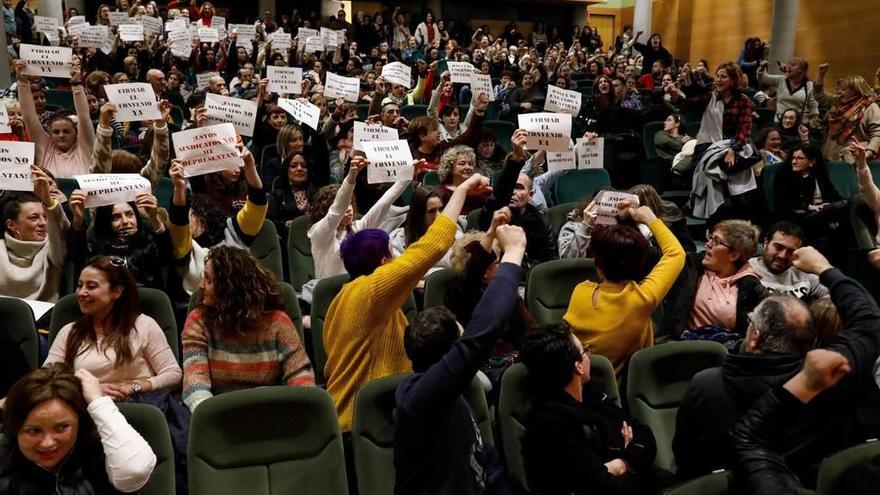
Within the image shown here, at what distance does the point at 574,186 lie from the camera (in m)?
6.05

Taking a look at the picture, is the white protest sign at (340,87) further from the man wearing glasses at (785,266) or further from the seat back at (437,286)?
the man wearing glasses at (785,266)

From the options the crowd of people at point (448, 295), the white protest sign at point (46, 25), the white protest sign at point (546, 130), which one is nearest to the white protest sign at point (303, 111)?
the crowd of people at point (448, 295)

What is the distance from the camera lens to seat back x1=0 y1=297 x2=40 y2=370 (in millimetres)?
3092

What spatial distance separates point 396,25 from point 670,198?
9.35 m

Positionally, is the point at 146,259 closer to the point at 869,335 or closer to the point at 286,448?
the point at 286,448

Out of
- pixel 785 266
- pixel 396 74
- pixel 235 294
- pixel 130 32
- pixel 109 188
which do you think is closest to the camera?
pixel 235 294

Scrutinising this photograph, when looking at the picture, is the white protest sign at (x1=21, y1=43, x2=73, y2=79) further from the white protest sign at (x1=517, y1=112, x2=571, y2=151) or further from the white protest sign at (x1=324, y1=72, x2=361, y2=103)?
the white protest sign at (x1=517, y1=112, x2=571, y2=151)

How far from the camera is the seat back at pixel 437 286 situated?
360 cm

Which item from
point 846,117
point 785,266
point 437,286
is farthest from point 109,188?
point 846,117

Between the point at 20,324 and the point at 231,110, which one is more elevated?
the point at 231,110

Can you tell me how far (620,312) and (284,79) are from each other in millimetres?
4340

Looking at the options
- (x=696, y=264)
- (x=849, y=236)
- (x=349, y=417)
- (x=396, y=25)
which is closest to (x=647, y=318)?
(x=696, y=264)

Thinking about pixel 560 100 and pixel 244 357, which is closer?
pixel 244 357

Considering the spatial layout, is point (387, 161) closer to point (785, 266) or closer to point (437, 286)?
point (437, 286)
